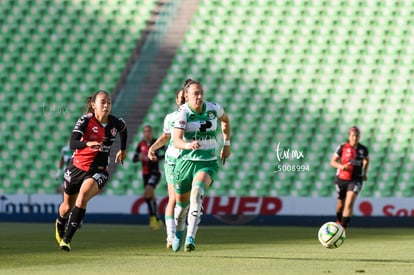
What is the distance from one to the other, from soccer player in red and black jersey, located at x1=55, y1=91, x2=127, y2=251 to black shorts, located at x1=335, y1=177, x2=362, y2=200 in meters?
8.13

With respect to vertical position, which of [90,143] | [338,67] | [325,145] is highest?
[338,67]

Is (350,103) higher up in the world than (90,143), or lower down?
higher up

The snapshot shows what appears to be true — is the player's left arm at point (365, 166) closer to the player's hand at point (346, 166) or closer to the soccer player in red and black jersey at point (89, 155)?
the player's hand at point (346, 166)

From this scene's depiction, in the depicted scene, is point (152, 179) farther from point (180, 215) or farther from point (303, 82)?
point (180, 215)

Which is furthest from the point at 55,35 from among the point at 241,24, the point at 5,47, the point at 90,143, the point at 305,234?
the point at 90,143

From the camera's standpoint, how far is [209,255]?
12.5 meters

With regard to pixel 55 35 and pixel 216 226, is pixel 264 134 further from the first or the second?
pixel 55 35

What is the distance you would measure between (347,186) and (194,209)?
872cm

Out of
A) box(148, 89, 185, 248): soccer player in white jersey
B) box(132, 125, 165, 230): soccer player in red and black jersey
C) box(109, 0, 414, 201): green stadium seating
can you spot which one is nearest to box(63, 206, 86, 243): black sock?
box(148, 89, 185, 248): soccer player in white jersey

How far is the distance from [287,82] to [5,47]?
7.29 meters

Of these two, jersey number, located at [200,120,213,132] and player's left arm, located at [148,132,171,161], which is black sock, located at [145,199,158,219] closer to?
player's left arm, located at [148,132,171,161]

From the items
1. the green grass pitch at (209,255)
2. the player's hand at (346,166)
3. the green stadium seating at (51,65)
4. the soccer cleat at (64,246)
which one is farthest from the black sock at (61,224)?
the green stadium seating at (51,65)

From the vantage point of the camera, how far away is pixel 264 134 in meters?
25.8

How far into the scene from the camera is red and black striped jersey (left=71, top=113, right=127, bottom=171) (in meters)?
12.7
